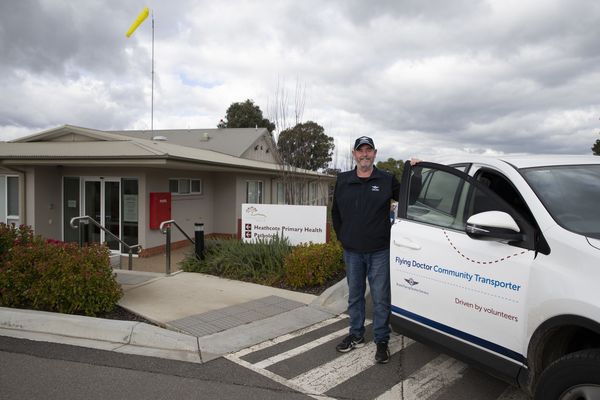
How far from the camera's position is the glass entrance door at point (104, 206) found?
12.6 m

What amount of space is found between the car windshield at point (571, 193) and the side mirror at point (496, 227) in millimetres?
248

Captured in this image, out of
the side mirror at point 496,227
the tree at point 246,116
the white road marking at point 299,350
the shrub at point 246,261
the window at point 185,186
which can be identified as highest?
the tree at point 246,116

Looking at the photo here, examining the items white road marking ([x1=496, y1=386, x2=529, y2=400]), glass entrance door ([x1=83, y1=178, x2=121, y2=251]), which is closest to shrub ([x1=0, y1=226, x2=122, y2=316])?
white road marking ([x1=496, y1=386, x2=529, y2=400])

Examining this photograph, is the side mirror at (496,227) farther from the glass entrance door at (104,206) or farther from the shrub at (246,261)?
the glass entrance door at (104,206)

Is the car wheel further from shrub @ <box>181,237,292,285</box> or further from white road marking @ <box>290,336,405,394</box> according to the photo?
shrub @ <box>181,237,292,285</box>

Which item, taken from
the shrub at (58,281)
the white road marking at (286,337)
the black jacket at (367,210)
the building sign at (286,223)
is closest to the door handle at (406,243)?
the black jacket at (367,210)

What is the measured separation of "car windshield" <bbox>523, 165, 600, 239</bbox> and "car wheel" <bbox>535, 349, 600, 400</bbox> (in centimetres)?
67

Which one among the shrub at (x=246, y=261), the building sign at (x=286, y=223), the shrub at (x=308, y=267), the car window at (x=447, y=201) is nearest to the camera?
the car window at (x=447, y=201)

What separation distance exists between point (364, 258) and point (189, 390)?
1.86m

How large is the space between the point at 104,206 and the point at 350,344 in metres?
10.2

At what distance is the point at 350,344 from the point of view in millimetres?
4492

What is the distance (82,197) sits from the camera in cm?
1305

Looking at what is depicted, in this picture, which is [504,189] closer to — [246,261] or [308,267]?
[308,267]

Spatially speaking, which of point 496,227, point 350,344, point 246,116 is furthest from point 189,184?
point 246,116
